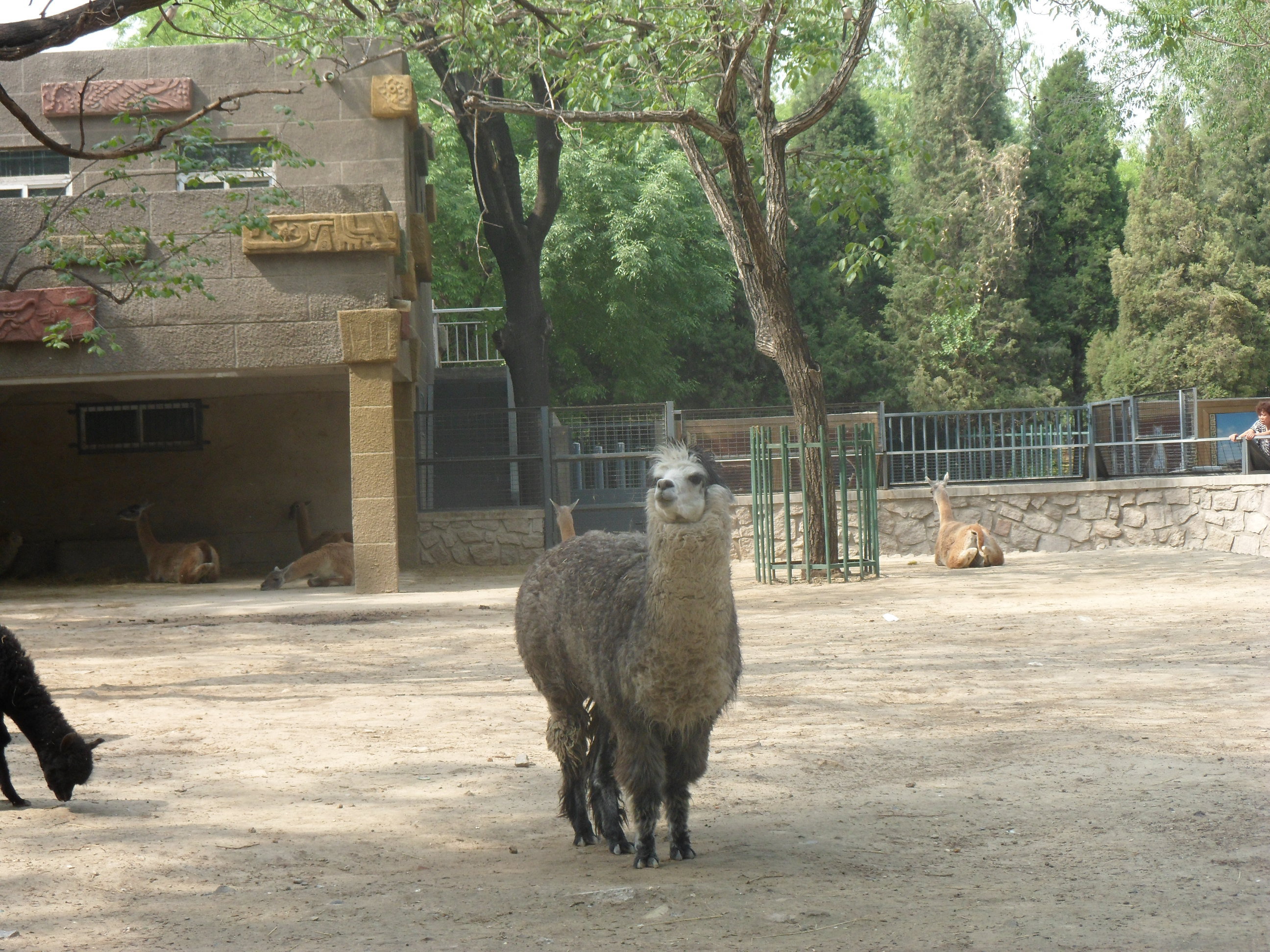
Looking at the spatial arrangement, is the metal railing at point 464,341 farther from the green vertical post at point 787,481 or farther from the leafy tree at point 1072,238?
the leafy tree at point 1072,238

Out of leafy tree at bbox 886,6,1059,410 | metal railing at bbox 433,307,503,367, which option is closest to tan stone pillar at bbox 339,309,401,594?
metal railing at bbox 433,307,503,367

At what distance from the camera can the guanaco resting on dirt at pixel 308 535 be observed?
1769 cm

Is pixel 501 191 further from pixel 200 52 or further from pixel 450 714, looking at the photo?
pixel 450 714

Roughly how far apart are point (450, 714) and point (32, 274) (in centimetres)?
966

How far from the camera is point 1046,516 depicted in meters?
18.4

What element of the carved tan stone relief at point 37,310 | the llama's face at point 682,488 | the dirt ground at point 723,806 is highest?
the carved tan stone relief at point 37,310

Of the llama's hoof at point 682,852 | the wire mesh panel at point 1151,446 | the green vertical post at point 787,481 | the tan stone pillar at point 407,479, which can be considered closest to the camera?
the llama's hoof at point 682,852

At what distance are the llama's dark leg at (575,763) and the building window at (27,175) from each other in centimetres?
1381

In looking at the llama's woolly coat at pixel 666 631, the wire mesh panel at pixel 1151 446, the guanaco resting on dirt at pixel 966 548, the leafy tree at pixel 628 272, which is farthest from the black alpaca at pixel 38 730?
the leafy tree at pixel 628 272

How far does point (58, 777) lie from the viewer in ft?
16.6

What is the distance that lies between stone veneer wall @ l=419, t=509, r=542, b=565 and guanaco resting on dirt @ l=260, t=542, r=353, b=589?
2597 mm

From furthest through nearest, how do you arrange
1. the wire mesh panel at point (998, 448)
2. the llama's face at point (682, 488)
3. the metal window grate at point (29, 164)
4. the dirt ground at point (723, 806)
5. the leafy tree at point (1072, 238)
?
the leafy tree at point (1072, 238), the wire mesh panel at point (998, 448), the metal window grate at point (29, 164), the llama's face at point (682, 488), the dirt ground at point (723, 806)

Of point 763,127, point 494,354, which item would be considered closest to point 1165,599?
point 763,127

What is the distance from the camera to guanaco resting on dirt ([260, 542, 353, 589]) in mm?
15648
